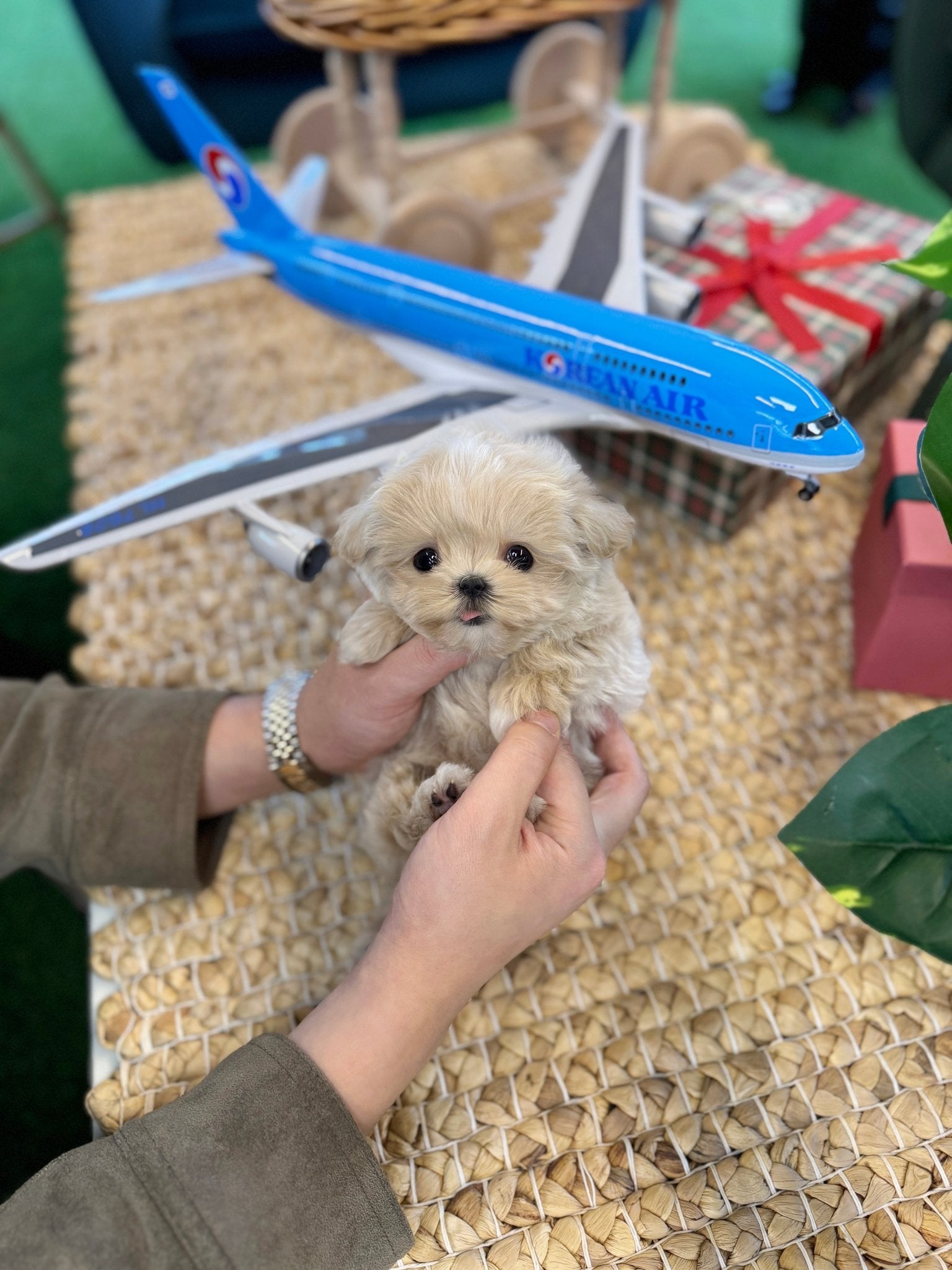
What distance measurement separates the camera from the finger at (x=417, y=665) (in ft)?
2.58

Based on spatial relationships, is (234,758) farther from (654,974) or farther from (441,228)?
(441,228)

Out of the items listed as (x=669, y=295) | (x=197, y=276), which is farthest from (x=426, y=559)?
(x=197, y=276)

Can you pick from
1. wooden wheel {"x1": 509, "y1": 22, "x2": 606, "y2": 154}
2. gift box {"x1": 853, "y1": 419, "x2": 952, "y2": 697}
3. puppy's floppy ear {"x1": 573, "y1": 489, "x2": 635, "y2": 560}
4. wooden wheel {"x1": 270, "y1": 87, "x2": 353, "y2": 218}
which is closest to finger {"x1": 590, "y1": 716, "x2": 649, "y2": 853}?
puppy's floppy ear {"x1": 573, "y1": 489, "x2": 635, "y2": 560}

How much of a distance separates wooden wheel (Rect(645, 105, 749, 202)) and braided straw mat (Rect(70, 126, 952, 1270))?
705 mm

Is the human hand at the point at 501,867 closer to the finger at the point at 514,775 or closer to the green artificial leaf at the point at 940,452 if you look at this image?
the finger at the point at 514,775

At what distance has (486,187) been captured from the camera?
7.00 ft

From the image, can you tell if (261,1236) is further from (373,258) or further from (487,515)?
(373,258)

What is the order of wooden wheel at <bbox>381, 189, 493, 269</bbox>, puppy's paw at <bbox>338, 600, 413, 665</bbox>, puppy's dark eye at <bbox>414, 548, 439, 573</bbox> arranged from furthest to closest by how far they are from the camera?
1. wooden wheel at <bbox>381, 189, 493, 269</bbox>
2. puppy's paw at <bbox>338, 600, 413, 665</bbox>
3. puppy's dark eye at <bbox>414, 548, 439, 573</bbox>

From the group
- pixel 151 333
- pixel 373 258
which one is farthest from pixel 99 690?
pixel 151 333

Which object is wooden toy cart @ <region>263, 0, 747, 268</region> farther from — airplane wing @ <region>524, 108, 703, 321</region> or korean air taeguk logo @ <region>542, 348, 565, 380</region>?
korean air taeguk logo @ <region>542, 348, 565, 380</region>

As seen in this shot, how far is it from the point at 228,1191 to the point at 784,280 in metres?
1.43

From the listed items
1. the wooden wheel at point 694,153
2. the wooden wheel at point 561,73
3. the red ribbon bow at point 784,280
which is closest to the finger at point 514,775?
the red ribbon bow at point 784,280

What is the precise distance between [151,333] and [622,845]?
60.6 inches

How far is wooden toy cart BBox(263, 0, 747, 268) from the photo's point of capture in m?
1.36
